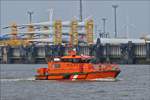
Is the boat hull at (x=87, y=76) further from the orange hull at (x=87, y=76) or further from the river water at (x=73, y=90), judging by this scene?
the river water at (x=73, y=90)

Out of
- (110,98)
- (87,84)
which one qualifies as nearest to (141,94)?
(110,98)

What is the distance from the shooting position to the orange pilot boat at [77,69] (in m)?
97.5

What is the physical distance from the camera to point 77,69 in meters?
97.6

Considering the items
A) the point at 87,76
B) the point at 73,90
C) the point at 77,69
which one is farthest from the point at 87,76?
the point at 73,90

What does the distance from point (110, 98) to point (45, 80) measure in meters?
24.6

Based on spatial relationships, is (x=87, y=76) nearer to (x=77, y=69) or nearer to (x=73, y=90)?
(x=77, y=69)

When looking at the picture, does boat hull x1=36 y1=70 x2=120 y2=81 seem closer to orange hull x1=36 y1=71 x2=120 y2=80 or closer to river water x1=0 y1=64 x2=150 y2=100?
orange hull x1=36 y1=71 x2=120 y2=80

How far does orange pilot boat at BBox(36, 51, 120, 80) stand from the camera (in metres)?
97.5

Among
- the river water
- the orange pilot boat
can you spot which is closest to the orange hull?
the orange pilot boat

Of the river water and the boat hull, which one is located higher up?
the boat hull

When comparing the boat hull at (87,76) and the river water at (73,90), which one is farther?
the boat hull at (87,76)

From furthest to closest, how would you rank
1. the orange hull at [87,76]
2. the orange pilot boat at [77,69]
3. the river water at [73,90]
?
the orange hull at [87,76]
the orange pilot boat at [77,69]
the river water at [73,90]

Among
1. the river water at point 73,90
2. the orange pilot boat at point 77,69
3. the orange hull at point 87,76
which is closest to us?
the river water at point 73,90

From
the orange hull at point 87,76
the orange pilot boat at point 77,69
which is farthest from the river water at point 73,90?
the orange pilot boat at point 77,69
